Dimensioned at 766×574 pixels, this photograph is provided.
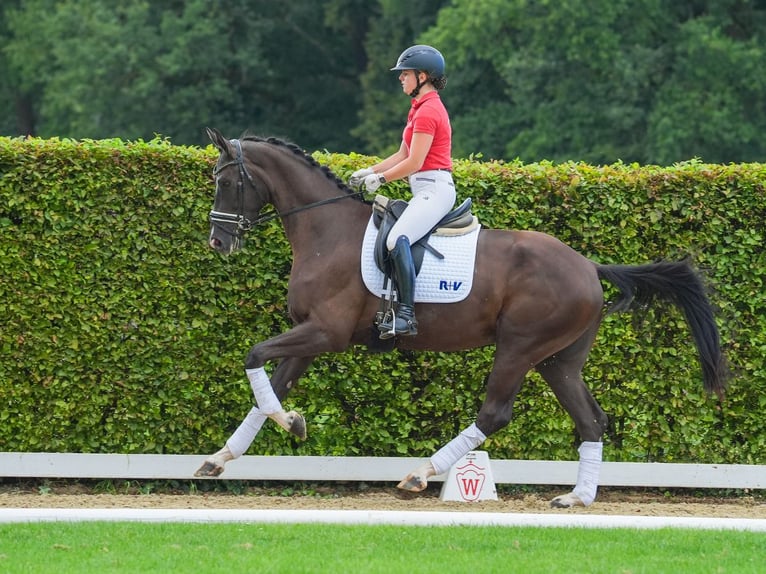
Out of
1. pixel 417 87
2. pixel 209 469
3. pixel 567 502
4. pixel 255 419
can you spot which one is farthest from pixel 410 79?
pixel 567 502

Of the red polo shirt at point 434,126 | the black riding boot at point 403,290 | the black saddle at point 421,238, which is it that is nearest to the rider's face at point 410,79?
the red polo shirt at point 434,126

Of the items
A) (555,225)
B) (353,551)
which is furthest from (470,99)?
(353,551)

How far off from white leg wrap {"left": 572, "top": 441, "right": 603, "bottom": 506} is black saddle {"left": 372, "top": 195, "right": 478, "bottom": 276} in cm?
183

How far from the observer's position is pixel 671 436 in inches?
397

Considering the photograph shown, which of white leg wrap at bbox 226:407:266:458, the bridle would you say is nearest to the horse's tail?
the bridle

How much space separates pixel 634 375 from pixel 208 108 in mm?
32549

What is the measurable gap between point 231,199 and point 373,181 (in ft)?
3.37

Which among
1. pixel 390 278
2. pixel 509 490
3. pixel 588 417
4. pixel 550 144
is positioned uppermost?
pixel 550 144

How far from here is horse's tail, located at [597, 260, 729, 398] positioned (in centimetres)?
884

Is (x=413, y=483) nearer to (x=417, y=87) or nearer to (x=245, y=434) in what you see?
(x=245, y=434)

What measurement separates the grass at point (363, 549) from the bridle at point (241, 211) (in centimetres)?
212

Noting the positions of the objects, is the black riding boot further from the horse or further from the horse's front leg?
the horse's front leg

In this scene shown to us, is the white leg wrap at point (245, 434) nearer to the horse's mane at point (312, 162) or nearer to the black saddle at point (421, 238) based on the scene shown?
the black saddle at point (421, 238)

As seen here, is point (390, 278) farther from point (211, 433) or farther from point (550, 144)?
point (550, 144)
